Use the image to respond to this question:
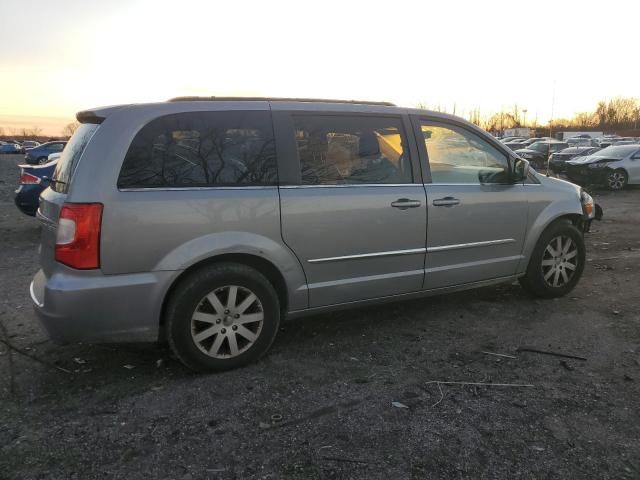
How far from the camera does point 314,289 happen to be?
3781 millimetres

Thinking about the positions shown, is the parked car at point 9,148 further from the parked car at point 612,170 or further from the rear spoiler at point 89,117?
the rear spoiler at point 89,117

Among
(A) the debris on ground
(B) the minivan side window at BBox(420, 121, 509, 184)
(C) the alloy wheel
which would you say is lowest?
(A) the debris on ground

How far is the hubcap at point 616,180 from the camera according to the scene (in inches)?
637

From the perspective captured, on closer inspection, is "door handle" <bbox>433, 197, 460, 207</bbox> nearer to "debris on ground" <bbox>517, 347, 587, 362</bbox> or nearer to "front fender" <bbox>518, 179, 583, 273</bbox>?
"front fender" <bbox>518, 179, 583, 273</bbox>

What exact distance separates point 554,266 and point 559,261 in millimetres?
86

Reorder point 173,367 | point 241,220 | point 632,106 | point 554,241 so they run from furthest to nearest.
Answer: point 632,106, point 554,241, point 173,367, point 241,220

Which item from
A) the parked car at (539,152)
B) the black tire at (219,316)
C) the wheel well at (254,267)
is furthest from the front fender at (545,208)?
the parked car at (539,152)

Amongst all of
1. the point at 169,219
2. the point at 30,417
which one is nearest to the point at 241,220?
the point at 169,219

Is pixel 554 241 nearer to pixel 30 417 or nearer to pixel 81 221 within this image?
pixel 81 221

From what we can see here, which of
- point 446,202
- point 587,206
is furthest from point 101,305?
point 587,206

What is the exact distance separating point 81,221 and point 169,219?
504 millimetres

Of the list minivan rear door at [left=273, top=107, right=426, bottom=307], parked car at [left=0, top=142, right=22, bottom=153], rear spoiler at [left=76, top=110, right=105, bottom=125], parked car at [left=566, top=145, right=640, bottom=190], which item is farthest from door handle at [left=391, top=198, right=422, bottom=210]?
parked car at [left=0, top=142, right=22, bottom=153]

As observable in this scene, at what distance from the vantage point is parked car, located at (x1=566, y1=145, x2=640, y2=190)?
16.2 metres

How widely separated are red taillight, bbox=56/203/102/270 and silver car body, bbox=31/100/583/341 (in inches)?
1.7
